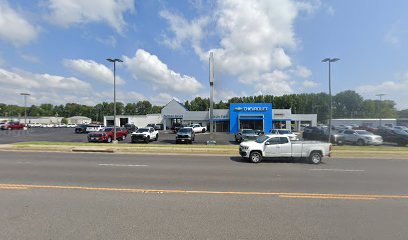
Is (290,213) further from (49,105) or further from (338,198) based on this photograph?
(49,105)

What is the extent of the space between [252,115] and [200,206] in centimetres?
4413

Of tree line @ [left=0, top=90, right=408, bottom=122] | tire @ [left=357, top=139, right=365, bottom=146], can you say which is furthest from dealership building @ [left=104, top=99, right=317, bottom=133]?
tree line @ [left=0, top=90, right=408, bottom=122]

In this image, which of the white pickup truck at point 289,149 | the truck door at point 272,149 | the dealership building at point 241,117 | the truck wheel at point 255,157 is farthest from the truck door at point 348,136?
the dealership building at point 241,117

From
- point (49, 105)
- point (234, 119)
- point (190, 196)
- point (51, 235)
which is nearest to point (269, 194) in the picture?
point (190, 196)

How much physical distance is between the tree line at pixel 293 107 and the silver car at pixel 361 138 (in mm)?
85945

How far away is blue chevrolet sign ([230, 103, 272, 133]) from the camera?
4869cm

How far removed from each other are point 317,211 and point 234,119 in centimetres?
4378

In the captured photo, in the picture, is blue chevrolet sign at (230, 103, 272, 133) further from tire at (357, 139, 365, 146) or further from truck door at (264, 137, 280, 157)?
truck door at (264, 137, 280, 157)

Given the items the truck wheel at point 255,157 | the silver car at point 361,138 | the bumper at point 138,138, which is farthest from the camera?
the bumper at point 138,138

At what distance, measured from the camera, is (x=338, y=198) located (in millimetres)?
6668

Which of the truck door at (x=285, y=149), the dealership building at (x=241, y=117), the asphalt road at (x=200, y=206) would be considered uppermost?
the dealership building at (x=241, y=117)

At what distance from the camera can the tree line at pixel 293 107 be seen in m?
121

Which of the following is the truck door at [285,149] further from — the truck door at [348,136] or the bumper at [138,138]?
the truck door at [348,136]

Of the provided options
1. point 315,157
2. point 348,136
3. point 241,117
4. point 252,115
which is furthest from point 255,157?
point 252,115
